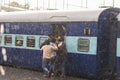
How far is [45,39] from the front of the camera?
725 inches

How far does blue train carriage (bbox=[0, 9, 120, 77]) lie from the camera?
1619cm

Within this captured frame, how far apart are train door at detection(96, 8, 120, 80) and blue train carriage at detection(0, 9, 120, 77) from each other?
109 mm

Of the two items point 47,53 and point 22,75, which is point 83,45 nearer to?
point 47,53

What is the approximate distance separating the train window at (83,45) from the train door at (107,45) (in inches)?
20.3

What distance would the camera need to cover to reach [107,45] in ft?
53.2

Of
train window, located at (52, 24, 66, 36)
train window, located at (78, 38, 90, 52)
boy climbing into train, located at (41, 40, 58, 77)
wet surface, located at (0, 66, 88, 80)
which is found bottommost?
wet surface, located at (0, 66, 88, 80)

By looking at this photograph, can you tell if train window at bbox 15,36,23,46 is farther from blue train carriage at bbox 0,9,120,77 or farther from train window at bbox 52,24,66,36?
train window at bbox 52,24,66,36

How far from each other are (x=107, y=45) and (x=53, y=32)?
9.13 feet

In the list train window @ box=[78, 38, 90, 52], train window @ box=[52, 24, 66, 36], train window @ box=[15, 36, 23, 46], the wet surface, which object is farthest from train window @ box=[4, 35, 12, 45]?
train window @ box=[78, 38, 90, 52]

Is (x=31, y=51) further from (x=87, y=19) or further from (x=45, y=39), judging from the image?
(x=87, y=19)

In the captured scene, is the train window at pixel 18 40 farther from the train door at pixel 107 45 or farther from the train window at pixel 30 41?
the train door at pixel 107 45

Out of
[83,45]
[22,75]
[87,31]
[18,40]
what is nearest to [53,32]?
[83,45]

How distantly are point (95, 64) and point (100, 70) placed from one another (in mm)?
315

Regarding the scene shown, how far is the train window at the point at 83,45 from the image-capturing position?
1633cm
